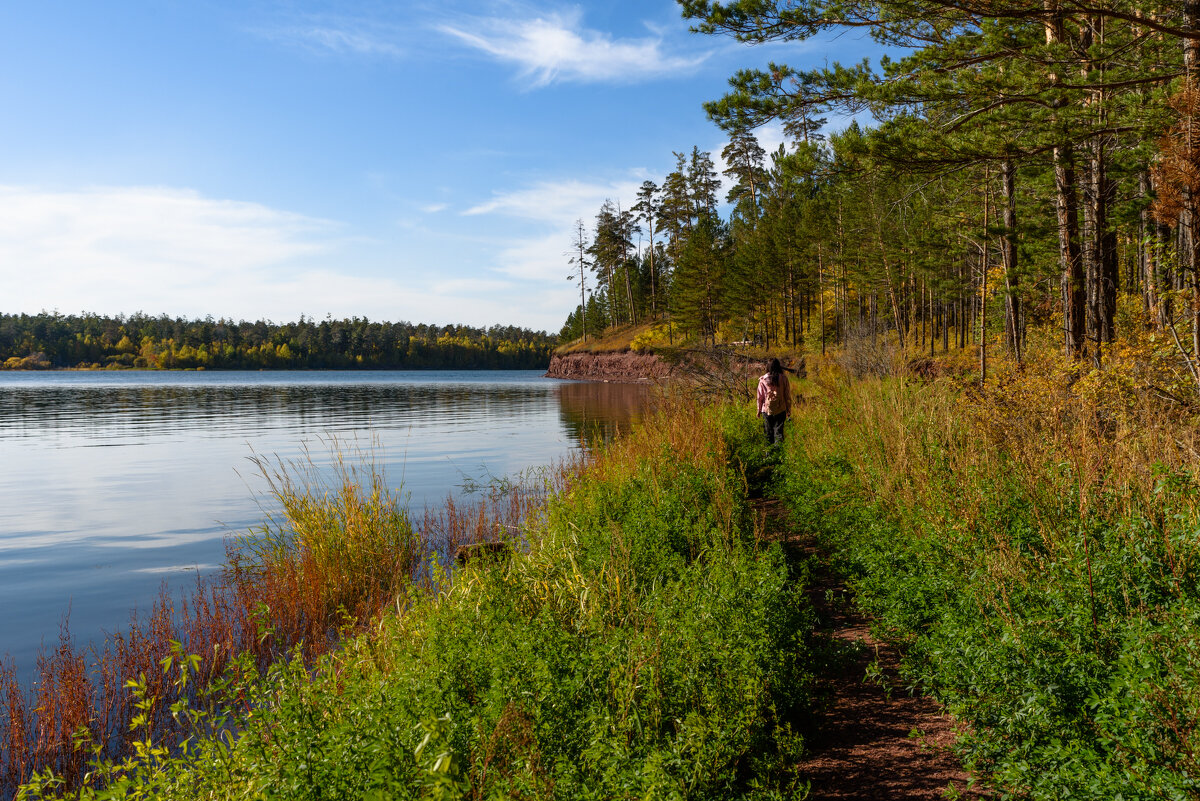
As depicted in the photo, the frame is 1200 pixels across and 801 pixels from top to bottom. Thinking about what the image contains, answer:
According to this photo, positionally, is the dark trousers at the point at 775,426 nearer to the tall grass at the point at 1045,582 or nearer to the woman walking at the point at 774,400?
the woman walking at the point at 774,400

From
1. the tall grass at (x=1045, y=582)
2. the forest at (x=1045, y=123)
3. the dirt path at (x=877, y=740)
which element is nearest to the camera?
the tall grass at (x=1045, y=582)

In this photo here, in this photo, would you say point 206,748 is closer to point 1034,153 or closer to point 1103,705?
point 1103,705

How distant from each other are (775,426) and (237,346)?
150576mm

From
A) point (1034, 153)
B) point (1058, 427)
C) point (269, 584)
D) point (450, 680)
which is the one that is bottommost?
point (269, 584)

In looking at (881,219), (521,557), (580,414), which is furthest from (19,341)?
(521,557)

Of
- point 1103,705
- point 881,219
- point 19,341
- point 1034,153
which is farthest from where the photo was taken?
point 19,341

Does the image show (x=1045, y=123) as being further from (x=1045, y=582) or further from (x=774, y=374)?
(x=1045, y=582)

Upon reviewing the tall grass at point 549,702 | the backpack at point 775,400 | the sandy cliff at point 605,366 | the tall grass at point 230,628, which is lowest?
the tall grass at point 230,628

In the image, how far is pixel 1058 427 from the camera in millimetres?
6578

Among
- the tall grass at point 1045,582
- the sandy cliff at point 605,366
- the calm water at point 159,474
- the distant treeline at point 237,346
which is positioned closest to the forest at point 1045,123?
the tall grass at point 1045,582

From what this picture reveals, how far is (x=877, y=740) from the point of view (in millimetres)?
3941

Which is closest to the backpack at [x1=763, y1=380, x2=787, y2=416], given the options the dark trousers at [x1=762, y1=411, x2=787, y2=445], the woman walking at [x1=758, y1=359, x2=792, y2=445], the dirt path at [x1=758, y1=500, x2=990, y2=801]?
the woman walking at [x1=758, y1=359, x2=792, y2=445]

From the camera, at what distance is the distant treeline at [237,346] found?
5266 inches

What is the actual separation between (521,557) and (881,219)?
36916 millimetres
